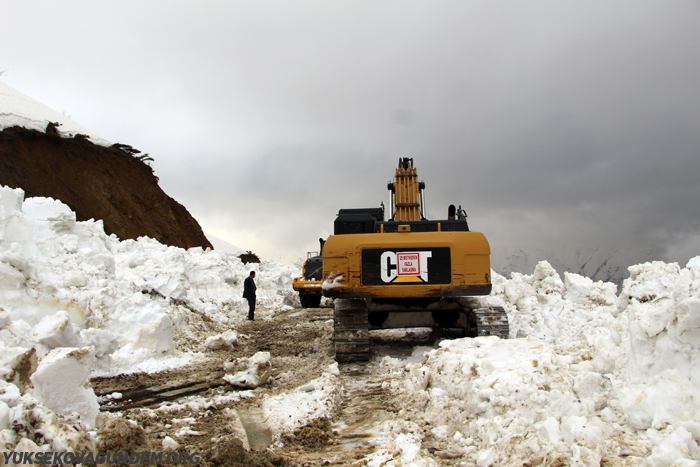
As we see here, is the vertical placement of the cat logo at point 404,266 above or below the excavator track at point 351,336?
above

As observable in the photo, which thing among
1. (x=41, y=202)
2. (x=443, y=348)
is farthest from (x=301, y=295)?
(x=443, y=348)

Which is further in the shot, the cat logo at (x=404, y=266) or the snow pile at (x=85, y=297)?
the cat logo at (x=404, y=266)

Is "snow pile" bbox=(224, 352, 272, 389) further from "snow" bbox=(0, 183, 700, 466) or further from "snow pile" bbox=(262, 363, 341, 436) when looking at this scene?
"snow pile" bbox=(262, 363, 341, 436)

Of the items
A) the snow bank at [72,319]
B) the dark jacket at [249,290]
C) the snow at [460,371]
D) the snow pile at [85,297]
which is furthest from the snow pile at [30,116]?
the snow at [460,371]

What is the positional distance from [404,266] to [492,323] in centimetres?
138

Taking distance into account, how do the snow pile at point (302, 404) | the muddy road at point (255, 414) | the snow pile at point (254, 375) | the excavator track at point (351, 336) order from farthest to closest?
the excavator track at point (351, 336) → the snow pile at point (254, 375) → the snow pile at point (302, 404) → the muddy road at point (255, 414)

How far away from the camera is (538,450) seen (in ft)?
7.61

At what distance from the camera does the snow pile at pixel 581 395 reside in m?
2.18

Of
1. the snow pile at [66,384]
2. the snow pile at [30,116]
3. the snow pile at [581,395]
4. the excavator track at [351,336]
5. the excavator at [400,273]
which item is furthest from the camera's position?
the snow pile at [30,116]

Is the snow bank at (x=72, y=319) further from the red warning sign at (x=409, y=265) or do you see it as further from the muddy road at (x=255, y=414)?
the red warning sign at (x=409, y=265)

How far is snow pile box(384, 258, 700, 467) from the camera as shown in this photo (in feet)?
7.16

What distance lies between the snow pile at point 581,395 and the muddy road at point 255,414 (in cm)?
35

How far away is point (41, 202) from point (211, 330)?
12.6 feet

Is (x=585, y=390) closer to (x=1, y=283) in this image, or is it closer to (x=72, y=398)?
(x=72, y=398)
